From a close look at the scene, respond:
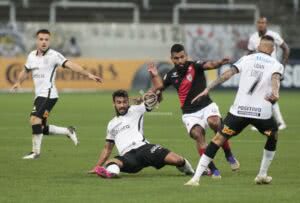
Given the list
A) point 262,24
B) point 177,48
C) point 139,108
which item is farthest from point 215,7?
point 139,108

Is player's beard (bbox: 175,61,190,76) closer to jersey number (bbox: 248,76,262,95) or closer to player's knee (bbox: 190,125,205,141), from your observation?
player's knee (bbox: 190,125,205,141)

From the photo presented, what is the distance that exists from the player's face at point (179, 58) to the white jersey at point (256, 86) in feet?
5.15

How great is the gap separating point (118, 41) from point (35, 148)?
30.8 metres

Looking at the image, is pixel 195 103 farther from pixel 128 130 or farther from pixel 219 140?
pixel 219 140

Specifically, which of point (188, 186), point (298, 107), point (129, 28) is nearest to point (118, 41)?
point (129, 28)

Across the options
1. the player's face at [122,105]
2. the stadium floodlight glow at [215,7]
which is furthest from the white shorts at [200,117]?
the stadium floodlight glow at [215,7]

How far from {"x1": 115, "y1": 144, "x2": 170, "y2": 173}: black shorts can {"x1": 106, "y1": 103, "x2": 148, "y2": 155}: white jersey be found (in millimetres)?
148

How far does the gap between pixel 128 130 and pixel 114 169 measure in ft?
2.61

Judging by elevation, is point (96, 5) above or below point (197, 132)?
above

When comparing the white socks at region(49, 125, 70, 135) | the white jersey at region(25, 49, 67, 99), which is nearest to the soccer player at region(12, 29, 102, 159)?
the white jersey at region(25, 49, 67, 99)

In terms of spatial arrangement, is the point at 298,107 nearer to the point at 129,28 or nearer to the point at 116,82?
the point at 116,82

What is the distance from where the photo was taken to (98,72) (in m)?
42.6

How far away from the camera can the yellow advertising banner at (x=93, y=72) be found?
41.7 metres

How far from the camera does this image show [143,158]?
546 inches
